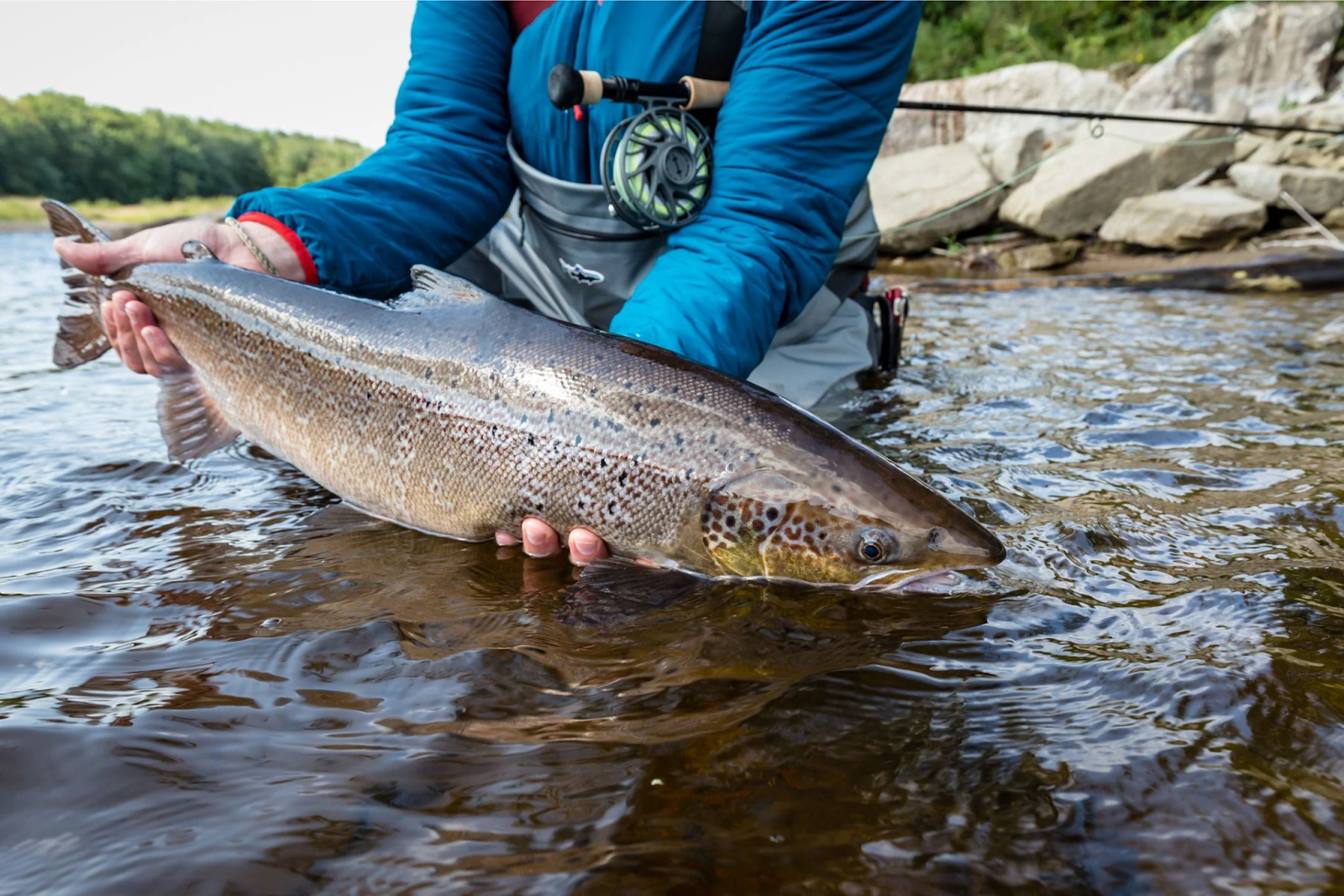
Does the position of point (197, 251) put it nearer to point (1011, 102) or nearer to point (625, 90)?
point (625, 90)

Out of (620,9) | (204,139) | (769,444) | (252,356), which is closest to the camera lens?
(769,444)

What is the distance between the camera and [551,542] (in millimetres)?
2383

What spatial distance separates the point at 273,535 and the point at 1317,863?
254 cm

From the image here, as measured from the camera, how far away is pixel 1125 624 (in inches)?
74.2

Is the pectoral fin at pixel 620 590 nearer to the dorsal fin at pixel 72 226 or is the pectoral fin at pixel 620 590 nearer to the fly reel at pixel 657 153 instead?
the fly reel at pixel 657 153

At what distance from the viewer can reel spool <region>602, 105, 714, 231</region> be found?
129 inches

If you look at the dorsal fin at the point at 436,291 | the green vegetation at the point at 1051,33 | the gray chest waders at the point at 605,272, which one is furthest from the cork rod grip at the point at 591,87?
the green vegetation at the point at 1051,33

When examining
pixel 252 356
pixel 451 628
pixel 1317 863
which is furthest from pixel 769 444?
pixel 252 356

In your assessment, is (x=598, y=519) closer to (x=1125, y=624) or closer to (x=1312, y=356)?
(x=1125, y=624)

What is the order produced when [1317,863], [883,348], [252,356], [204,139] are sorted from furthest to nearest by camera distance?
[204,139], [883,348], [252,356], [1317,863]

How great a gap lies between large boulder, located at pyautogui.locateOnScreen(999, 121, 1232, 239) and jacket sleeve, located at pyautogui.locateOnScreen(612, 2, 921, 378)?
969 cm

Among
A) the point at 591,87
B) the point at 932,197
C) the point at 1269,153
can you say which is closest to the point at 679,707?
the point at 591,87

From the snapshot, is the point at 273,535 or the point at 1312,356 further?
the point at 1312,356

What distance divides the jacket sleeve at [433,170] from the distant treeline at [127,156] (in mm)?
53403
